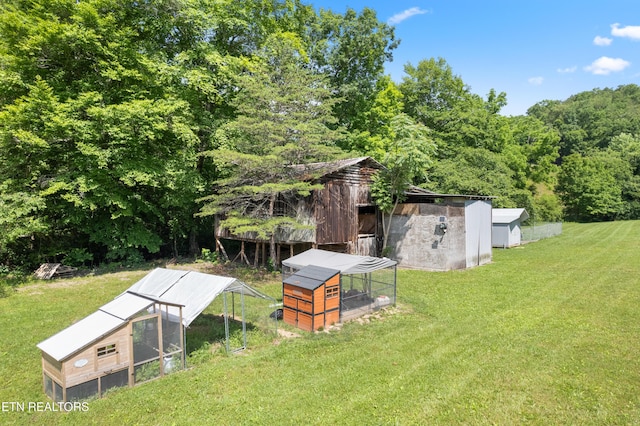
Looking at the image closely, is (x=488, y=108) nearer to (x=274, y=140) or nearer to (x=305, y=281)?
(x=274, y=140)

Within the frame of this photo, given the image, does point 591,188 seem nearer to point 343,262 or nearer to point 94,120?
point 343,262

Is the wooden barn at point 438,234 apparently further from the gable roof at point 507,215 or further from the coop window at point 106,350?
the coop window at point 106,350

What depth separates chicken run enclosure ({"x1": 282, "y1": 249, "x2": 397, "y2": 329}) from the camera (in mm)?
10195

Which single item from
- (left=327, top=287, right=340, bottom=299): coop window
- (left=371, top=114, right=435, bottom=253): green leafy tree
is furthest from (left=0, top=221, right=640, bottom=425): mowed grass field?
(left=371, top=114, right=435, bottom=253): green leafy tree

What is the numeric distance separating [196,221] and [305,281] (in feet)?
47.2

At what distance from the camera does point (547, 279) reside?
49.5ft

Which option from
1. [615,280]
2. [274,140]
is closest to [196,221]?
[274,140]

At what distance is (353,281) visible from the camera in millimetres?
11719

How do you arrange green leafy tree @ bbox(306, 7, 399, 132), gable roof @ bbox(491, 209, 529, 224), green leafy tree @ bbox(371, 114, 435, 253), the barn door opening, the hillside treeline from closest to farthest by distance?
the hillside treeline → green leafy tree @ bbox(371, 114, 435, 253) → the barn door opening → gable roof @ bbox(491, 209, 529, 224) → green leafy tree @ bbox(306, 7, 399, 132)

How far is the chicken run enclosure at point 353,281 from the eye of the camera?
33.4ft

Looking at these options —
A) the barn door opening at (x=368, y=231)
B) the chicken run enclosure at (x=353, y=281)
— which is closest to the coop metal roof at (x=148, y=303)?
the chicken run enclosure at (x=353, y=281)

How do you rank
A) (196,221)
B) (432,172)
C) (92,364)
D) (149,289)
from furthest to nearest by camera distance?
(432,172)
(196,221)
(149,289)
(92,364)

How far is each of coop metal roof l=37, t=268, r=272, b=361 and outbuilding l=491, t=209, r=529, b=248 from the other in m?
22.4

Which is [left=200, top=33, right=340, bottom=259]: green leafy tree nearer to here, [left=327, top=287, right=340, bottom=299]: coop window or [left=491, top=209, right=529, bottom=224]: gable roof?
[left=327, top=287, right=340, bottom=299]: coop window
